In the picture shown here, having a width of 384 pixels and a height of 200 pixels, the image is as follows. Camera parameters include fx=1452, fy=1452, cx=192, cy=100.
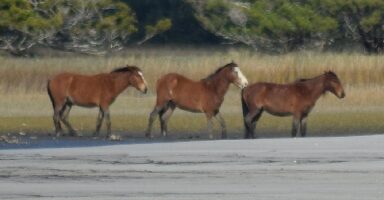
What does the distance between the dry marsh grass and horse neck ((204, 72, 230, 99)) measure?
3.45 ft

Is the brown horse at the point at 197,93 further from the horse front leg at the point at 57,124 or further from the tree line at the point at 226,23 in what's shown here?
the tree line at the point at 226,23

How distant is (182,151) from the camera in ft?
63.2

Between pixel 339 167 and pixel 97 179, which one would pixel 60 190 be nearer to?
pixel 97 179

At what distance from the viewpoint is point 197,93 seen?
24.9 m

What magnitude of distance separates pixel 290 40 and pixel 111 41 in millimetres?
5686

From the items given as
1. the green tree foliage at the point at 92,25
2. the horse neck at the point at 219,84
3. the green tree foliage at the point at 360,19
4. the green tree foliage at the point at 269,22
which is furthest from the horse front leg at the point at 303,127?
the green tree foliage at the point at 269,22

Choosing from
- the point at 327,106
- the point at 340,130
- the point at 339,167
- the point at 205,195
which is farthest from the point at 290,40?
the point at 205,195

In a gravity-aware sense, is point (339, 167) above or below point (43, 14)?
below

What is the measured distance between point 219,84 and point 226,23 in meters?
22.1

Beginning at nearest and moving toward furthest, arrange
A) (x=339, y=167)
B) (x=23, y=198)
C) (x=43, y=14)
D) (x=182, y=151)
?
(x=23, y=198) → (x=339, y=167) → (x=182, y=151) → (x=43, y=14)

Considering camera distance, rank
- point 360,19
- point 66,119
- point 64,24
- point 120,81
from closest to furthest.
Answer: point 120,81 → point 66,119 → point 64,24 → point 360,19

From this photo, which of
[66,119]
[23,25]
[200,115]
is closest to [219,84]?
[66,119]

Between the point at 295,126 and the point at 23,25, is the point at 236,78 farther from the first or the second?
the point at 23,25

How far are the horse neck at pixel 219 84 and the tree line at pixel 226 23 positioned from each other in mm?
15796
